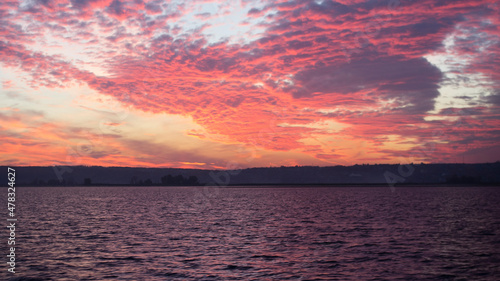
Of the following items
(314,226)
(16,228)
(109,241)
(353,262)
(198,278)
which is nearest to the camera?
Answer: (198,278)

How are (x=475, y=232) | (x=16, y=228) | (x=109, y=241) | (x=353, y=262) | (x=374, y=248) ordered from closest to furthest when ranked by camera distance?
1. (x=353, y=262)
2. (x=374, y=248)
3. (x=109, y=241)
4. (x=475, y=232)
5. (x=16, y=228)

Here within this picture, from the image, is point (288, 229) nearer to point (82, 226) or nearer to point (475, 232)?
point (475, 232)

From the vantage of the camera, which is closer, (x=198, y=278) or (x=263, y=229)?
(x=198, y=278)

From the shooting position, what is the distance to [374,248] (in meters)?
48.0

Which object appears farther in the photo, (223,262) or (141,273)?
(223,262)

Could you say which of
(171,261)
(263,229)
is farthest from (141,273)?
(263,229)

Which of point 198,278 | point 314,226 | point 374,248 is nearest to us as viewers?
point 198,278

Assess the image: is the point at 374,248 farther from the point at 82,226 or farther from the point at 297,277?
the point at 82,226

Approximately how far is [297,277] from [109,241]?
30541 mm

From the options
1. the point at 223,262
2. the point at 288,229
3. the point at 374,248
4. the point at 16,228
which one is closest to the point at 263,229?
the point at 288,229

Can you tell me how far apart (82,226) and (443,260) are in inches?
2325

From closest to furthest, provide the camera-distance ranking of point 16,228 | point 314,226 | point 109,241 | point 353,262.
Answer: point 353,262
point 109,241
point 16,228
point 314,226

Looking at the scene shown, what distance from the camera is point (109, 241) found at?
53812 mm

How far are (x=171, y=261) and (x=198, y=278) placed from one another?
25.7ft
